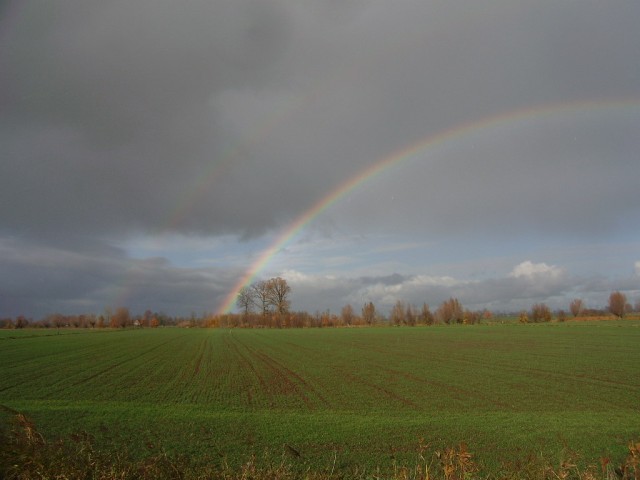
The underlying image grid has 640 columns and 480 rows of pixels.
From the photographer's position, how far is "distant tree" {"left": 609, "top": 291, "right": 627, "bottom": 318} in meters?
174

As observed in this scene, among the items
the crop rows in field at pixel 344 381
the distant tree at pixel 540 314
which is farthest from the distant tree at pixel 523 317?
the crop rows in field at pixel 344 381

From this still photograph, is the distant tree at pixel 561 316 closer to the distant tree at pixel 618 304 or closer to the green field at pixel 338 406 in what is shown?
the distant tree at pixel 618 304

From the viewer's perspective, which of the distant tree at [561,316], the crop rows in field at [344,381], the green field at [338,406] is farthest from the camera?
the distant tree at [561,316]

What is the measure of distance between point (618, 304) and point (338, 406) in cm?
19703

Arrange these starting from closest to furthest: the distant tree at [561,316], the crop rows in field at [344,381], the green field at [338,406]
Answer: the green field at [338,406] → the crop rows in field at [344,381] → the distant tree at [561,316]

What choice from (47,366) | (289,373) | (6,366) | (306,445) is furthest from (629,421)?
(6,366)

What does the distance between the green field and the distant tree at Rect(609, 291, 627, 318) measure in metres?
164

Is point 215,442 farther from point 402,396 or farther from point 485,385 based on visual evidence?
point 485,385

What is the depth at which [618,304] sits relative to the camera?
175875mm

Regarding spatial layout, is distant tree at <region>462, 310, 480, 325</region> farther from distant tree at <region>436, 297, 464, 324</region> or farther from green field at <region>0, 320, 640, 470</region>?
green field at <region>0, 320, 640, 470</region>

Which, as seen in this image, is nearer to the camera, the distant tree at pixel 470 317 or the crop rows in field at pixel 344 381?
the crop rows in field at pixel 344 381

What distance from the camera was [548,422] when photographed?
1786 cm

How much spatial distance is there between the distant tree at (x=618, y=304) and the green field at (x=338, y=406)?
6444 inches

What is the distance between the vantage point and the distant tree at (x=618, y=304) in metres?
174
